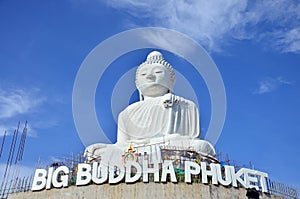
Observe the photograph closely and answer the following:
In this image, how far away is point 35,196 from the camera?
13398 mm

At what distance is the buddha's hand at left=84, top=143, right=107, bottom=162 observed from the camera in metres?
15.1

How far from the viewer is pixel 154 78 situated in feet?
62.5

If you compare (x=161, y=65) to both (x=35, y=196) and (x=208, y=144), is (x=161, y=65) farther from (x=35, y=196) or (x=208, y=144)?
(x=35, y=196)

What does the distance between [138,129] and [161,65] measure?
3.96 m

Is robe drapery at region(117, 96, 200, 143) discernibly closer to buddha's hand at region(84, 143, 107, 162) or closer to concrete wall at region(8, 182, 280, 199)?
buddha's hand at region(84, 143, 107, 162)

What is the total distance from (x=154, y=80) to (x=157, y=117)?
246 centimetres

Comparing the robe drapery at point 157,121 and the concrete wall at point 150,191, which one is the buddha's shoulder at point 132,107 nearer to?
the robe drapery at point 157,121

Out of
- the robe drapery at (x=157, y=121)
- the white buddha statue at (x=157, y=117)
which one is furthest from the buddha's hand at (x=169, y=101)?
the robe drapery at (x=157, y=121)

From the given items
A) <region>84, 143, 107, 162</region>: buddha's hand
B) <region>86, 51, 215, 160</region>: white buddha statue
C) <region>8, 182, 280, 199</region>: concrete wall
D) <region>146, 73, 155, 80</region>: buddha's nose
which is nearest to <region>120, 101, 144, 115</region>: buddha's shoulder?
<region>86, 51, 215, 160</region>: white buddha statue

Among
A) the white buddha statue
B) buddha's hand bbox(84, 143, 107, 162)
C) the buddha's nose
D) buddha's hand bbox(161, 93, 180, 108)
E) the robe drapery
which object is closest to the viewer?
buddha's hand bbox(84, 143, 107, 162)

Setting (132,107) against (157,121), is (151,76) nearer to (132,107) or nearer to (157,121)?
(132,107)

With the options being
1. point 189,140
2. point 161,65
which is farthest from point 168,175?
point 161,65

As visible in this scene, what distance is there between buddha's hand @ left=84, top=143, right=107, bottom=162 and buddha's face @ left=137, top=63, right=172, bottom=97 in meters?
4.73

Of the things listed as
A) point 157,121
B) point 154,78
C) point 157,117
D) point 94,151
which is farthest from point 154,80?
point 94,151
